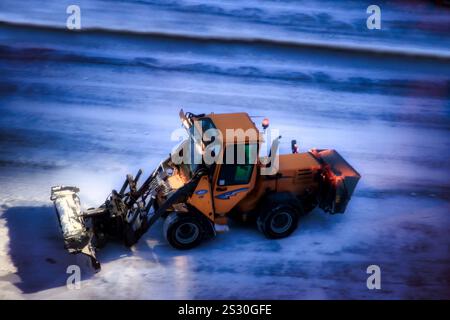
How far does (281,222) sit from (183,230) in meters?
1.75

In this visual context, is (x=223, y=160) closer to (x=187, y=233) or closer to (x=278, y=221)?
(x=187, y=233)

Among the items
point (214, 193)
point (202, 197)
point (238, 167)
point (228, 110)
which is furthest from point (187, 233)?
point (228, 110)

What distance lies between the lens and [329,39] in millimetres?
17875

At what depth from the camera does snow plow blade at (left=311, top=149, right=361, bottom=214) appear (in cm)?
941

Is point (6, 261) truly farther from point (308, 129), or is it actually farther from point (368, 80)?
point (368, 80)

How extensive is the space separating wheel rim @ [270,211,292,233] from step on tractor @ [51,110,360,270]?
18 millimetres

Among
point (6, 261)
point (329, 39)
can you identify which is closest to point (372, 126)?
point (329, 39)

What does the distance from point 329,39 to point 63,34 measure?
8863 millimetres

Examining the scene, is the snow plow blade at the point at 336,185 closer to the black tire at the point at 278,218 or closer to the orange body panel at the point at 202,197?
the black tire at the point at 278,218

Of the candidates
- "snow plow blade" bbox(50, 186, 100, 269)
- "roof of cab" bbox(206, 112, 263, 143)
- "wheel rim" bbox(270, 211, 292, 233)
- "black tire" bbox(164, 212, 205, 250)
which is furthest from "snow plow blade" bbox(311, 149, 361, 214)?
"snow plow blade" bbox(50, 186, 100, 269)

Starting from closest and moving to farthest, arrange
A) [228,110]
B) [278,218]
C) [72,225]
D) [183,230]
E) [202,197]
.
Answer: [72,225]
[202,197]
[183,230]
[278,218]
[228,110]

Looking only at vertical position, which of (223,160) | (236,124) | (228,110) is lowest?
(223,160)

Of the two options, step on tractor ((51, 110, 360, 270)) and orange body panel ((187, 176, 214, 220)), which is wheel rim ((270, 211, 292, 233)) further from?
orange body panel ((187, 176, 214, 220))

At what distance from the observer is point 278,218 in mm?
9312
